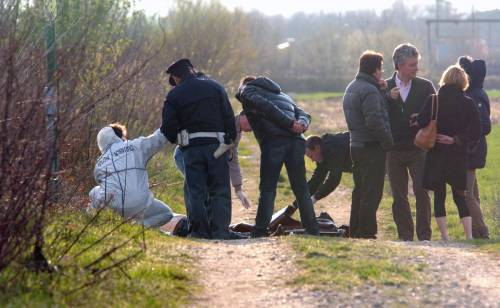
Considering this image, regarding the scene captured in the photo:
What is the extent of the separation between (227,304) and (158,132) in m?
4.33

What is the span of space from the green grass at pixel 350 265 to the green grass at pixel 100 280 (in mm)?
875

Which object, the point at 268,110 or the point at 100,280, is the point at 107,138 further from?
the point at 100,280

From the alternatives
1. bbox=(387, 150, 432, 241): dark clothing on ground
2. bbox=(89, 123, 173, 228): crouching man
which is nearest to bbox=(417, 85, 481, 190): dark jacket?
bbox=(387, 150, 432, 241): dark clothing on ground

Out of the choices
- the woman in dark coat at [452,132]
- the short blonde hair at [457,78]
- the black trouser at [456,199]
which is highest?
the short blonde hair at [457,78]

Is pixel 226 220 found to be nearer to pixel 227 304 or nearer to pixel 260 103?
pixel 260 103

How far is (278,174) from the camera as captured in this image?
11.1 metres

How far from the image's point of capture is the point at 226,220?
1121 cm

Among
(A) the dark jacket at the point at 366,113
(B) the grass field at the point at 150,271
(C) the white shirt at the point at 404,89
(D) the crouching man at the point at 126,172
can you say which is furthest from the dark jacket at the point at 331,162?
(B) the grass field at the point at 150,271

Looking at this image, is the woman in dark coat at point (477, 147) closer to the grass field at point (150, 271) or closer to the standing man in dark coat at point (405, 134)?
the standing man in dark coat at point (405, 134)

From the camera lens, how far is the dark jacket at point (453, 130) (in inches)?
438

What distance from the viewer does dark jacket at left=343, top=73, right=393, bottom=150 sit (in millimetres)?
11070

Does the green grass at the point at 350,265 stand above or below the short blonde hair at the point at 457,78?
below

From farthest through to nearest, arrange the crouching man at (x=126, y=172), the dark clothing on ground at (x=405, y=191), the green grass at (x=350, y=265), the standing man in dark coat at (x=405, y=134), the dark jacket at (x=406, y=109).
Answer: the dark clothing on ground at (x=405, y=191)
the dark jacket at (x=406, y=109)
the standing man in dark coat at (x=405, y=134)
the crouching man at (x=126, y=172)
the green grass at (x=350, y=265)

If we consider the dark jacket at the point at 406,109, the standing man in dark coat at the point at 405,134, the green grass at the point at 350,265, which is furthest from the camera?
the dark jacket at the point at 406,109
